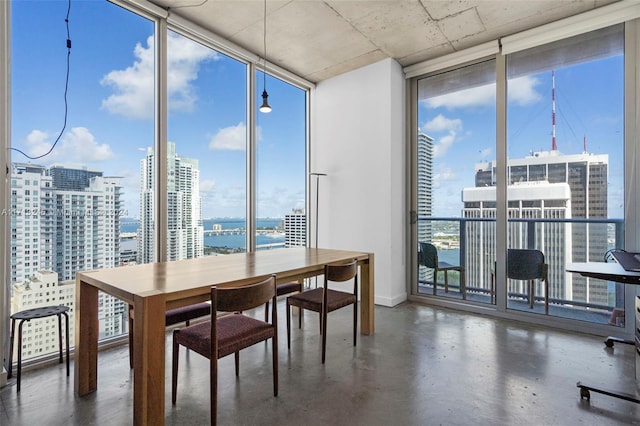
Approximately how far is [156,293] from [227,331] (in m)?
0.55

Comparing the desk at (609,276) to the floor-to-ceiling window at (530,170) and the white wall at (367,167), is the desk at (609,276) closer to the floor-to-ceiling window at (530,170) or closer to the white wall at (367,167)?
the floor-to-ceiling window at (530,170)

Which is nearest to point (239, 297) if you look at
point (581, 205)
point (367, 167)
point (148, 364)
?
point (148, 364)

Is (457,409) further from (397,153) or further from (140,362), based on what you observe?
(397,153)

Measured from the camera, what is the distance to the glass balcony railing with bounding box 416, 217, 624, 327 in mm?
3139

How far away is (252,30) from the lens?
347cm

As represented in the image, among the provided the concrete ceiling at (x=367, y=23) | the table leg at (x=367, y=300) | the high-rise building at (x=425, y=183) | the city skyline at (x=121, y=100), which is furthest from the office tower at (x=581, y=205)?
the city skyline at (x=121, y=100)

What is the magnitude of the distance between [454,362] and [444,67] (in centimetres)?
342

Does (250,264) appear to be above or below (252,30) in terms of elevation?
below

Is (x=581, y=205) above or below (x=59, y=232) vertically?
above

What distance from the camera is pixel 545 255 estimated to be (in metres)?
3.46

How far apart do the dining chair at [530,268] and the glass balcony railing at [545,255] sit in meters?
0.03

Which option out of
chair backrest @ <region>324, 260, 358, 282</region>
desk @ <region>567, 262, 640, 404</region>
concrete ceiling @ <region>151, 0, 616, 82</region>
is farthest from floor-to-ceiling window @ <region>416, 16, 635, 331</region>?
chair backrest @ <region>324, 260, 358, 282</region>

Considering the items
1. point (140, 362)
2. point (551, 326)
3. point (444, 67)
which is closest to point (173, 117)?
point (140, 362)

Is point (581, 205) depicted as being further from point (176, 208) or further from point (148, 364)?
point (176, 208)
